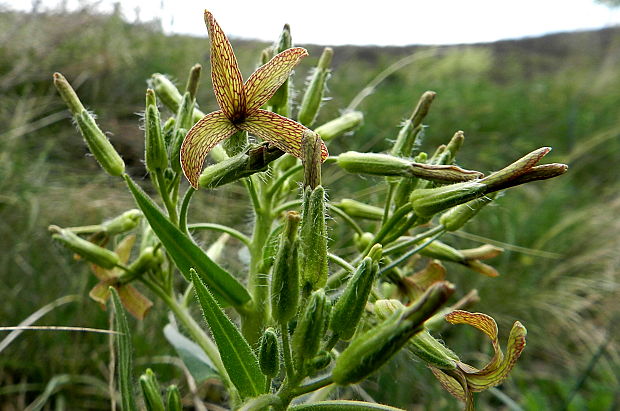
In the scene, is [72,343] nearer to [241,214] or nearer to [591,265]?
[241,214]

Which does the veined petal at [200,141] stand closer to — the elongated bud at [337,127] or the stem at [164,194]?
the stem at [164,194]

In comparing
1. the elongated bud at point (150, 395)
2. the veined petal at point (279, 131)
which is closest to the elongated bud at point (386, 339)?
the veined petal at point (279, 131)

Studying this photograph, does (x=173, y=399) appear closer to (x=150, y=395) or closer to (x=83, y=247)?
(x=150, y=395)

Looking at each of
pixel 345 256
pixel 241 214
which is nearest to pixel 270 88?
pixel 345 256

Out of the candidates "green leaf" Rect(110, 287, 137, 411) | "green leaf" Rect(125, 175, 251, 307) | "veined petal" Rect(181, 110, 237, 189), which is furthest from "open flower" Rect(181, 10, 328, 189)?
"green leaf" Rect(110, 287, 137, 411)

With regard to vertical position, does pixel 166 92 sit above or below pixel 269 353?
above

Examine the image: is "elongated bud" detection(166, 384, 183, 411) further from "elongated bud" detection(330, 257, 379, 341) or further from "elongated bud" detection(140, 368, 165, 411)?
"elongated bud" detection(330, 257, 379, 341)

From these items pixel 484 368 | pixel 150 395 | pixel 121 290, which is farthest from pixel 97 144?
pixel 484 368
